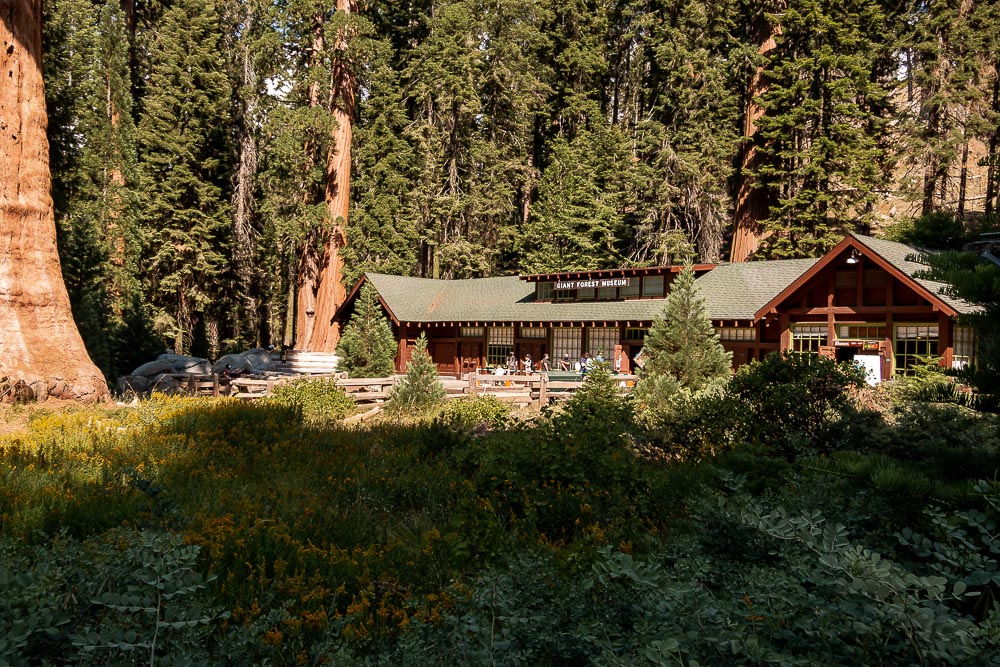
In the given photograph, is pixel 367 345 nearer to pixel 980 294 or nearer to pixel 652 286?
pixel 652 286

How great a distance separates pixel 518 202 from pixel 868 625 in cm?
4933

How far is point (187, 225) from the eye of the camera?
41.7 metres

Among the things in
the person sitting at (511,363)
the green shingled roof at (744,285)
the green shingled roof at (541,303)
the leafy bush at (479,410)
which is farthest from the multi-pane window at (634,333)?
the leafy bush at (479,410)

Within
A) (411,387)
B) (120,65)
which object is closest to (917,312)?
(411,387)

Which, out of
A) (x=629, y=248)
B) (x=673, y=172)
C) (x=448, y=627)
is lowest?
(x=448, y=627)

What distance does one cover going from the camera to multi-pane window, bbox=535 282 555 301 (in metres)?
33.6

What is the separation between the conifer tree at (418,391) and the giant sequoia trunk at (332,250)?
61.5 ft

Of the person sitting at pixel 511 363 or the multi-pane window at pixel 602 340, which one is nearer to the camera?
the multi-pane window at pixel 602 340

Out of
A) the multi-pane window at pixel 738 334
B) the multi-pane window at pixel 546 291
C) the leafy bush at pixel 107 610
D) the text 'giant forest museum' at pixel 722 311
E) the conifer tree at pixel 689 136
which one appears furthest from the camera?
the conifer tree at pixel 689 136

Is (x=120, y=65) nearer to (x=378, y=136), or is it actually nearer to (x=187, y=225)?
(x=187, y=225)

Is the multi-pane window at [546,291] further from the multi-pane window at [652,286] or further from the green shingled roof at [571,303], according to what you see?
the multi-pane window at [652,286]

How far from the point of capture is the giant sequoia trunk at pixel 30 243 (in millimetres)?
13578

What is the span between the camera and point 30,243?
14.3m

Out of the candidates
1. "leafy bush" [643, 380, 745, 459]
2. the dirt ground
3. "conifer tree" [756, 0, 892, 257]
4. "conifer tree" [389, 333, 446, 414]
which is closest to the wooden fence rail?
"conifer tree" [389, 333, 446, 414]
